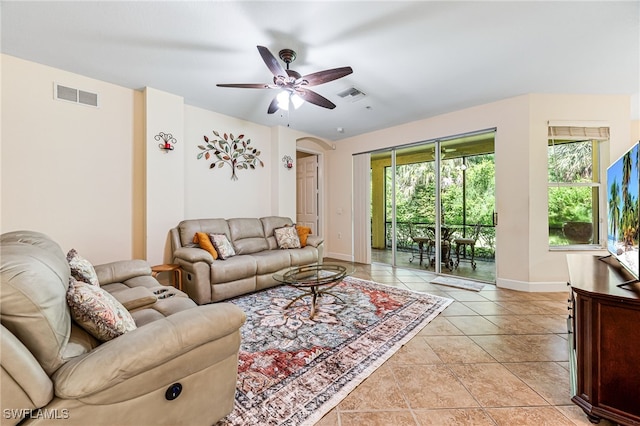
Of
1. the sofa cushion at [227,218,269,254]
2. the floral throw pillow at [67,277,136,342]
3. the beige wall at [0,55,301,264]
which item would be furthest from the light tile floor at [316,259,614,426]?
the beige wall at [0,55,301,264]

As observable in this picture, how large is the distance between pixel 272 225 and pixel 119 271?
2.37 metres

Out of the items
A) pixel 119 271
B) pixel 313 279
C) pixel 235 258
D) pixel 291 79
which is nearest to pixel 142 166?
pixel 119 271

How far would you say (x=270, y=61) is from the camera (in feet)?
7.02

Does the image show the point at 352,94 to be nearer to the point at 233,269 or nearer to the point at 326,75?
the point at 326,75

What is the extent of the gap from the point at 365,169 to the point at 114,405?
16.6 feet

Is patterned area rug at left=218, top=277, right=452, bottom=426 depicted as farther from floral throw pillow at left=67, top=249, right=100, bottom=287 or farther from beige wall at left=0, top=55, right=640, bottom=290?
beige wall at left=0, top=55, right=640, bottom=290

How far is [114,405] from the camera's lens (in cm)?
103

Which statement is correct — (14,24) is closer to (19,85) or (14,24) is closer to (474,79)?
(19,85)

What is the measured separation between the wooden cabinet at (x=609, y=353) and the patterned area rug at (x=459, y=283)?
7.61 ft

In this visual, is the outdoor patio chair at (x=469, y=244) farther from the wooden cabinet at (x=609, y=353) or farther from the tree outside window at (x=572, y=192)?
the wooden cabinet at (x=609, y=353)

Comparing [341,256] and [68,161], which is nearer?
[68,161]

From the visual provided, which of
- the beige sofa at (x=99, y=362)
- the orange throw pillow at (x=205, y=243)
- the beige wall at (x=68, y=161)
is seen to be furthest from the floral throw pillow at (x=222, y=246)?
the beige sofa at (x=99, y=362)

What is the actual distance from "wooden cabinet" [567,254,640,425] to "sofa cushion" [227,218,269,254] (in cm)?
364

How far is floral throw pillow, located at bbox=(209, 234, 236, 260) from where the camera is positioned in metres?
3.46
